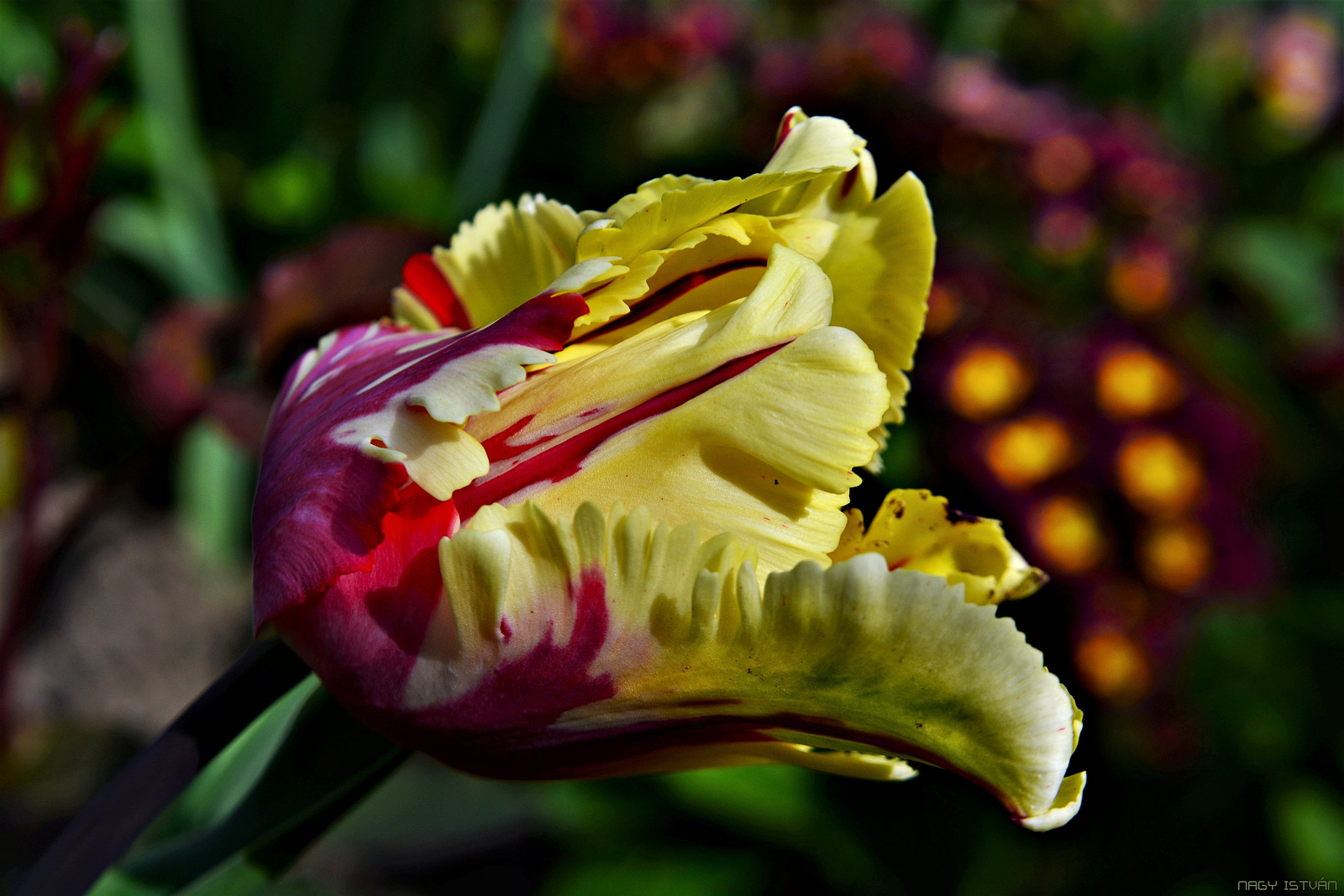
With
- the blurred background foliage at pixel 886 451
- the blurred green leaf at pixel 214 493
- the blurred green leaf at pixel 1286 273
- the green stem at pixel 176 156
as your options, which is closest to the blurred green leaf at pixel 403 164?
the blurred background foliage at pixel 886 451

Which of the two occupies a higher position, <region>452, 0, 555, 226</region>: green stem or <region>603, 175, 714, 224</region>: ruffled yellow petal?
<region>603, 175, 714, 224</region>: ruffled yellow petal

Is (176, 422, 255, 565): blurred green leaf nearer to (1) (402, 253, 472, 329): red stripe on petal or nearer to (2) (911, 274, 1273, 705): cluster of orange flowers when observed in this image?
(2) (911, 274, 1273, 705): cluster of orange flowers

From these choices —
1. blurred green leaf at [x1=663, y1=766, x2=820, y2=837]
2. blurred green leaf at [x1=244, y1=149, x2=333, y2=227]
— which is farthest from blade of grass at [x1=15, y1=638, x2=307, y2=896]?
blurred green leaf at [x1=244, y1=149, x2=333, y2=227]

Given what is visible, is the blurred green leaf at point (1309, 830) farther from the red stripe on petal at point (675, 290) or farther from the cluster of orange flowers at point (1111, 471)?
the red stripe on petal at point (675, 290)

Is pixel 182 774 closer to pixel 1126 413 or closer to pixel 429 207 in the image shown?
pixel 1126 413

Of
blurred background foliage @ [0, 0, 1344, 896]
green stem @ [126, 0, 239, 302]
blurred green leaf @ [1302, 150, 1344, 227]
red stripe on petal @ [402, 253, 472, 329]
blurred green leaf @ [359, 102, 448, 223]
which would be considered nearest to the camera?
red stripe on petal @ [402, 253, 472, 329]

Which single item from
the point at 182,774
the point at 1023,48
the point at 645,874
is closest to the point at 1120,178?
the point at 1023,48

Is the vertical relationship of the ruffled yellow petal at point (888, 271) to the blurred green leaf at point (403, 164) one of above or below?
above

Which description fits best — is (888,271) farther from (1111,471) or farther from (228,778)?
(1111,471)
